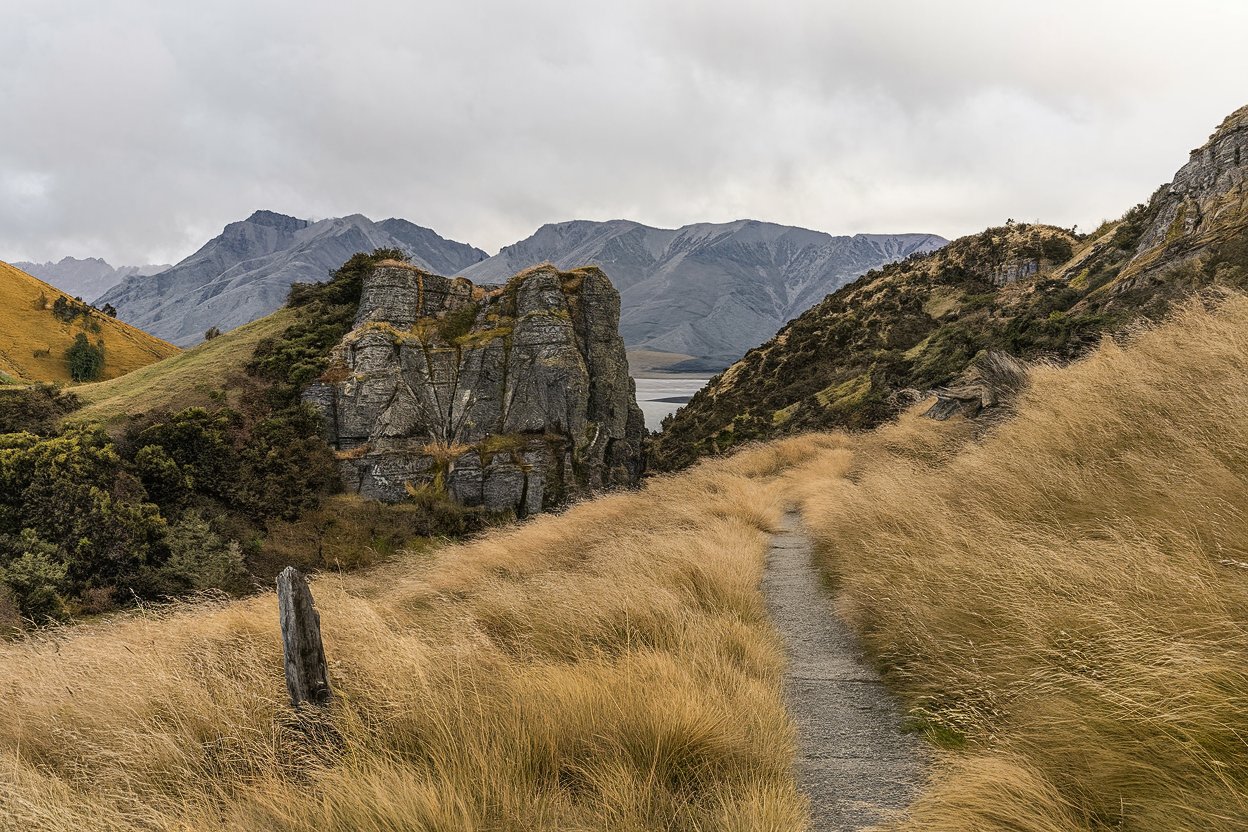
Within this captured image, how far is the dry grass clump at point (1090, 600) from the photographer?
217cm

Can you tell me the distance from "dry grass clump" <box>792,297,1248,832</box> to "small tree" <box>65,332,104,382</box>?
2177 inches

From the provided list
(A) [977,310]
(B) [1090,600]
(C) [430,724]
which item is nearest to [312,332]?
(C) [430,724]

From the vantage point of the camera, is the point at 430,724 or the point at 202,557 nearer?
the point at 430,724

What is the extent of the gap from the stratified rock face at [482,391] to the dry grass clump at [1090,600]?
24.8 meters

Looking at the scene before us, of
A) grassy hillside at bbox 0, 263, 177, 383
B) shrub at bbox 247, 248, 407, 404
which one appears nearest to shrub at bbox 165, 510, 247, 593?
shrub at bbox 247, 248, 407, 404

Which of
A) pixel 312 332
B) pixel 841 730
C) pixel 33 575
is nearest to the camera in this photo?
pixel 841 730

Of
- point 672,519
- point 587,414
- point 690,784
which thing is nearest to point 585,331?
point 587,414

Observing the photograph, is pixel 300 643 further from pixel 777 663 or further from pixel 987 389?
pixel 987 389

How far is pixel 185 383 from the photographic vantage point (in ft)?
92.7

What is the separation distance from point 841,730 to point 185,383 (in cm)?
3338

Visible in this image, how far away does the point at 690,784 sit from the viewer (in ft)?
9.67

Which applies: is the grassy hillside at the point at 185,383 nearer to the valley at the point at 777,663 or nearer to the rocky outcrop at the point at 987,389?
the valley at the point at 777,663

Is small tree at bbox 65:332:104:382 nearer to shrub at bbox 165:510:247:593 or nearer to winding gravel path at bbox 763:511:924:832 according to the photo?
shrub at bbox 165:510:247:593

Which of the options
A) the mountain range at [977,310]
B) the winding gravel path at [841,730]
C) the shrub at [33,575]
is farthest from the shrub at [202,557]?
the mountain range at [977,310]
